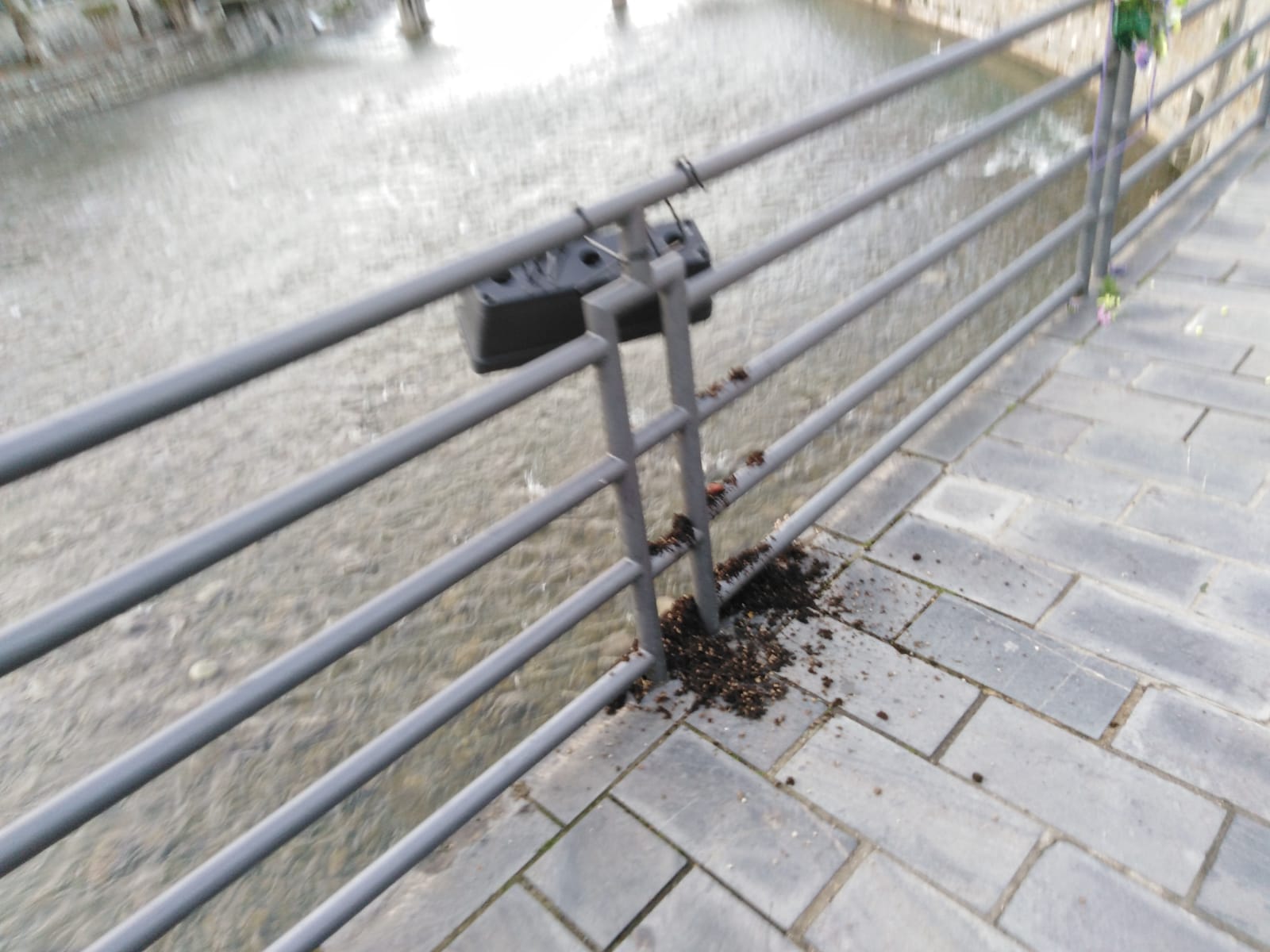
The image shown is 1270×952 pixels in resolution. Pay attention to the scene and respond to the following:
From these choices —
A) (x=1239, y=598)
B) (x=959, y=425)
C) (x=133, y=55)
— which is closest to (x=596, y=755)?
(x=1239, y=598)

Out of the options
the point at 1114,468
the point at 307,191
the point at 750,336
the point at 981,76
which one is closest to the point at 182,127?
the point at 307,191

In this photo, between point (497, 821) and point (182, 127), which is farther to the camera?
point (182, 127)

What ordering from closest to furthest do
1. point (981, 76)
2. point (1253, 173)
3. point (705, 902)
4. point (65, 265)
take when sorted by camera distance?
point (705, 902), point (1253, 173), point (65, 265), point (981, 76)

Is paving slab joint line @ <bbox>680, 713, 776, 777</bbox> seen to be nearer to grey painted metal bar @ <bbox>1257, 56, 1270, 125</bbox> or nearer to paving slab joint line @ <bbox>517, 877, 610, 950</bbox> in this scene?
paving slab joint line @ <bbox>517, 877, 610, 950</bbox>

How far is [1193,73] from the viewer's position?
3.92 meters

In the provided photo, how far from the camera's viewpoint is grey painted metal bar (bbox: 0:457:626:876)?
145 centimetres

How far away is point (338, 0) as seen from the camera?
65.8 ft

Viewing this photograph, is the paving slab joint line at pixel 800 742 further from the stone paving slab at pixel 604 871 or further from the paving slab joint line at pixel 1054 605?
the paving slab joint line at pixel 1054 605

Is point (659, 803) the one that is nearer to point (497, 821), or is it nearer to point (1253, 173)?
point (497, 821)

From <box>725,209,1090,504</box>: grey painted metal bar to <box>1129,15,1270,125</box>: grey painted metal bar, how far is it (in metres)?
0.38

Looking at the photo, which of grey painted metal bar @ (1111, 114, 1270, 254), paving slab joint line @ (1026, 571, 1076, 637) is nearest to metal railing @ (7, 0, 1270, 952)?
paving slab joint line @ (1026, 571, 1076, 637)

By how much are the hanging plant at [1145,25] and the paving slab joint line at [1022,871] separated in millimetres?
2522

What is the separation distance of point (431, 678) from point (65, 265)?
5.92 metres

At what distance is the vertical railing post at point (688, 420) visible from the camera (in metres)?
2.00
